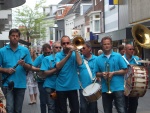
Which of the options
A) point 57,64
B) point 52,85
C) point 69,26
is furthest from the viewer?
point 69,26

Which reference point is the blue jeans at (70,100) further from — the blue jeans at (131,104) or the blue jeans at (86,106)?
the blue jeans at (131,104)

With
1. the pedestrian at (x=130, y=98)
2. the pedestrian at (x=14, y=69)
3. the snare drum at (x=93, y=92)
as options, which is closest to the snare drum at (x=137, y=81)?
the pedestrian at (x=130, y=98)

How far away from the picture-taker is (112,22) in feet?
119

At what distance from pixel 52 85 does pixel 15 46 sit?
138 cm

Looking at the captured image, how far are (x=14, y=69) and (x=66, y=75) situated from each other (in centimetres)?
96

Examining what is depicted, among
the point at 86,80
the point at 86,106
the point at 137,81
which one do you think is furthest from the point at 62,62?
the point at 137,81

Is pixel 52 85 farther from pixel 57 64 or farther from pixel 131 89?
pixel 131 89

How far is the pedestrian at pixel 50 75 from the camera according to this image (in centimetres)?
811

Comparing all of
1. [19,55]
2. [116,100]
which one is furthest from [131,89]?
[19,55]

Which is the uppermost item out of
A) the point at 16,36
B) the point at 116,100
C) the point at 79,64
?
the point at 16,36

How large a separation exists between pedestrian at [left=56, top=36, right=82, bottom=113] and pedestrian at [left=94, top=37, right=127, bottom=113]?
57 centimetres

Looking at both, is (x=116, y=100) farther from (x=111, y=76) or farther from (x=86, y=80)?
(x=86, y=80)

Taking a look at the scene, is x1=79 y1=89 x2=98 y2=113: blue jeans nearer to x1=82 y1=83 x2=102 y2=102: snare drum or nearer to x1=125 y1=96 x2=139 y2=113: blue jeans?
x1=125 y1=96 x2=139 y2=113: blue jeans

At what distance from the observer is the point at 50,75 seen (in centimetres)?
816
